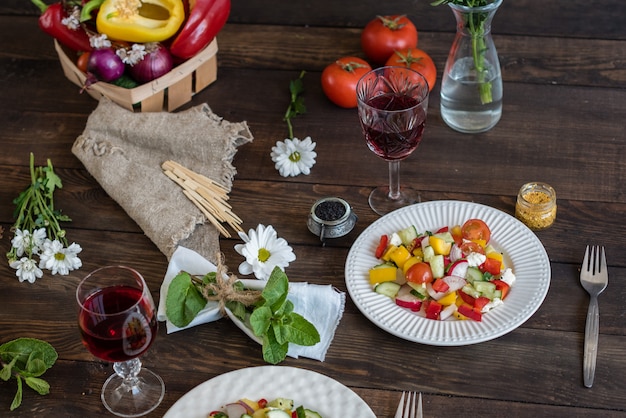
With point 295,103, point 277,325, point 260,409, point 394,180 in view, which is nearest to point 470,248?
point 394,180

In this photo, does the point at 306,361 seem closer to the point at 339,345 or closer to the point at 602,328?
the point at 339,345

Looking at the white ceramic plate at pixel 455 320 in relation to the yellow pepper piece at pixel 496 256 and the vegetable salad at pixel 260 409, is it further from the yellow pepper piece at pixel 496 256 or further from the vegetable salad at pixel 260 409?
the vegetable salad at pixel 260 409

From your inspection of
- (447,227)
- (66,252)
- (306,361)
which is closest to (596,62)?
(447,227)

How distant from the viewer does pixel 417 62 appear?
2.13m

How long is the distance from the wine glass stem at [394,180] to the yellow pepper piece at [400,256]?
0.23 m

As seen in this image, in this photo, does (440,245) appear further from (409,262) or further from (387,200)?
(387,200)

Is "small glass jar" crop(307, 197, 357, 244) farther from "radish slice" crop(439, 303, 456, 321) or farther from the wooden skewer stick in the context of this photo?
"radish slice" crop(439, 303, 456, 321)

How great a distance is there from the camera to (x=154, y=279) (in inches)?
70.9

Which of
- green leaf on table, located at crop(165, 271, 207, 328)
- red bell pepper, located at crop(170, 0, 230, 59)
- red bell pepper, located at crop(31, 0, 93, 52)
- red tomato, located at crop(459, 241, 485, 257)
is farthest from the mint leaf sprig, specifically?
red bell pepper, located at crop(31, 0, 93, 52)

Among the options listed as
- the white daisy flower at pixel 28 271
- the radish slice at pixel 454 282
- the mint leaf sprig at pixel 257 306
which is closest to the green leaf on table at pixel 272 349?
the mint leaf sprig at pixel 257 306

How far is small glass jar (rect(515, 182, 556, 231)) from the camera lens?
5.86 ft

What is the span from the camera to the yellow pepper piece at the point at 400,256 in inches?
67.0

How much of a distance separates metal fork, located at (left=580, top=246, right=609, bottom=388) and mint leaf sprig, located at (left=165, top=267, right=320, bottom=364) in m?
0.48

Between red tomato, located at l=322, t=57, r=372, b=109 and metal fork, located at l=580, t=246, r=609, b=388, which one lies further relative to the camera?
red tomato, located at l=322, t=57, r=372, b=109
